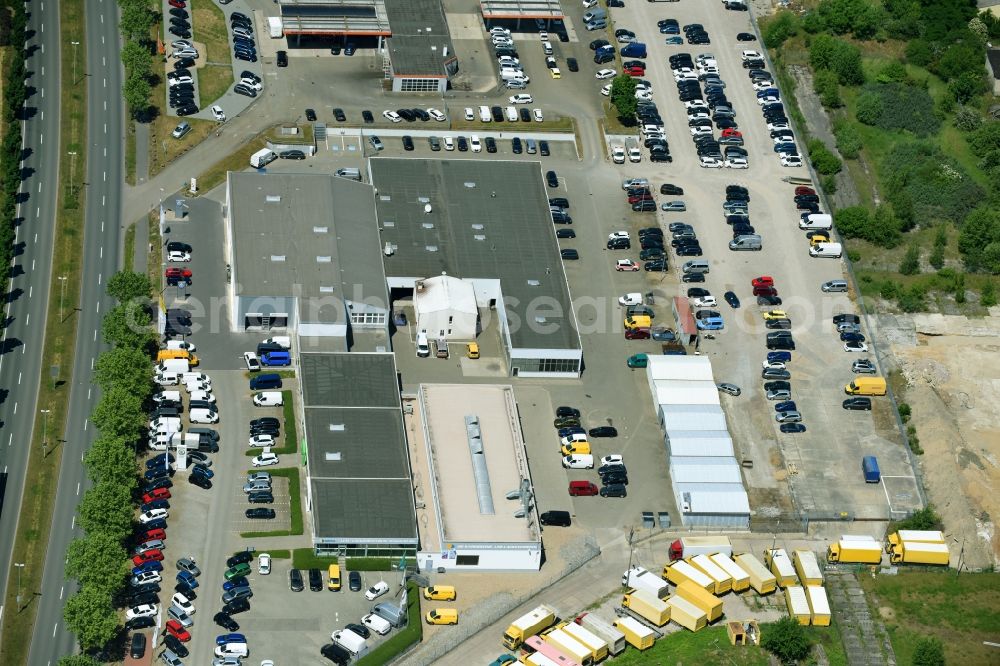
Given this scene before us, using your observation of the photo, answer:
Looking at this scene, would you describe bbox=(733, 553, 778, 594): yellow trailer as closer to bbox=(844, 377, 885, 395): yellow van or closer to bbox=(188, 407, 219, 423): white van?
bbox=(844, 377, 885, 395): yellow van

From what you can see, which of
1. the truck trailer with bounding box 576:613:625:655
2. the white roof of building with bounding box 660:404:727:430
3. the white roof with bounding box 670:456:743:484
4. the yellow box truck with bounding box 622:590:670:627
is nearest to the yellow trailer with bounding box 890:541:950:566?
the white roof with bounding box 670:456:743:484

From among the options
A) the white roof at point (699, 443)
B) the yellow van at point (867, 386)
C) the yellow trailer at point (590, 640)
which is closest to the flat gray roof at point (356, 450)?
the yellow trailer at point (590, 640)

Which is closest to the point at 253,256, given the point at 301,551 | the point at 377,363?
the point at 377,363

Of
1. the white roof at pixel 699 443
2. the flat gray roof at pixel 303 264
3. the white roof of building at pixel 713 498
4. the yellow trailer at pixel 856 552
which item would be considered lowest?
the yellow trailer at pixel 856 552

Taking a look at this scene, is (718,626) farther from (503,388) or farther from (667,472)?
(503,388)

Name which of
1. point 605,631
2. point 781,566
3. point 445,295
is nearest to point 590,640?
point 605,631

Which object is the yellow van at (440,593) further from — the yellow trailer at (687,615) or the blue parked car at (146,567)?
the blue parked car at (146,567)
